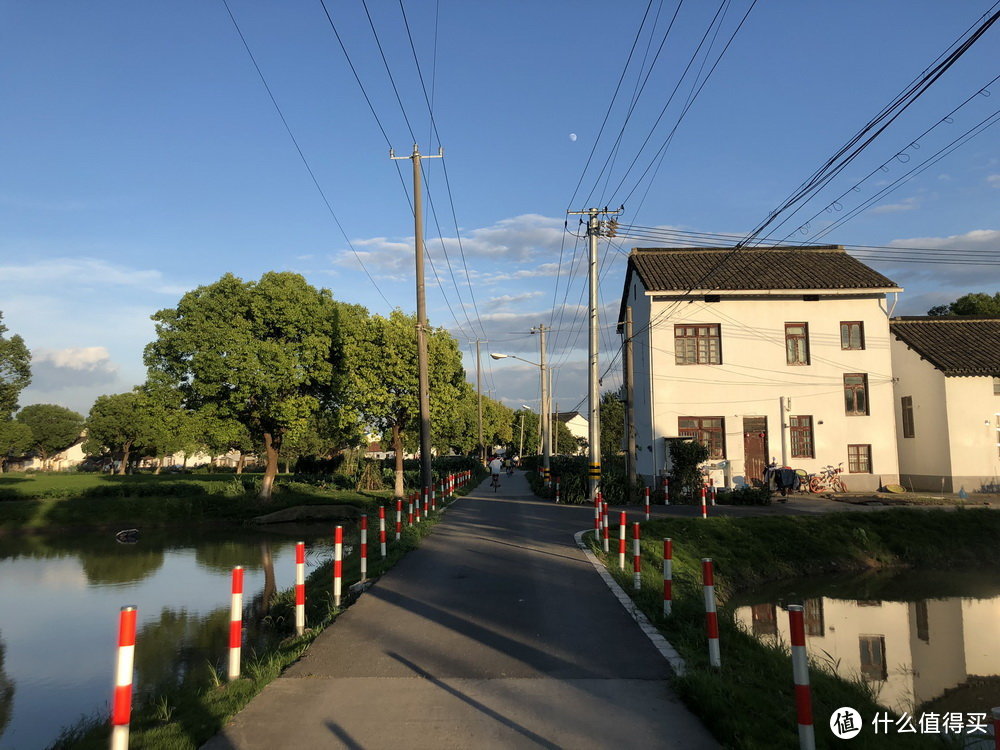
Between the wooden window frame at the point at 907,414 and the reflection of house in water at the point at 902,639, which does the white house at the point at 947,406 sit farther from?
the reflection of house in water at the point at 902,639

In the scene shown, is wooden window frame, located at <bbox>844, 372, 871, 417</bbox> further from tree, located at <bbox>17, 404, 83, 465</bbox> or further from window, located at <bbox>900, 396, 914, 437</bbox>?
tree, located at <bbox>17, 404, 83, 465</bbox>

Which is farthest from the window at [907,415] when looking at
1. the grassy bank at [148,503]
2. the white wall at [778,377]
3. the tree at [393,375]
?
the grassy bank at [148,503]

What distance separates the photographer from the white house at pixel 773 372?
30.0 metres

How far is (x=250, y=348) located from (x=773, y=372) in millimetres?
21466

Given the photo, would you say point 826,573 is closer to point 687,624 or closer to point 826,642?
point 826,642

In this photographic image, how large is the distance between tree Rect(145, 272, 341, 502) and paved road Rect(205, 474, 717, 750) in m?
18.3

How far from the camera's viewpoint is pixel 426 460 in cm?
2231

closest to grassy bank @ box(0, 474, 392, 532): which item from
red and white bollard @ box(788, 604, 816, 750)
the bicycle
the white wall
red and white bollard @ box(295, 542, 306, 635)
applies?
the white wall

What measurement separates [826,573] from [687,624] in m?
9.87

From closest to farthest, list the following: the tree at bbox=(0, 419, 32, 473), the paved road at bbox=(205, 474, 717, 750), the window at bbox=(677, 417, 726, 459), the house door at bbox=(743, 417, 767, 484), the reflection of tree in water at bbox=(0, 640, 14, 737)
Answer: the paved road at bbox=(205, 474, 717, 750) → the reflection of tree in water at bbox=(0, 640, 14, 737) → the house door at bbox=(743, 417, 767, 484) → the window at bbox=(677, 417, 726, 459) → the tree at bbox=(0, 419, 32, 473)

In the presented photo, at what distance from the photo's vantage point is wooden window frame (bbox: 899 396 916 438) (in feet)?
101

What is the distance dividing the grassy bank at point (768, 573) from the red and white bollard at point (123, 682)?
381 cm

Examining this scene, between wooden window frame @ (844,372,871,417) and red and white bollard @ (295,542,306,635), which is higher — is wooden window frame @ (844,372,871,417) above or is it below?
above

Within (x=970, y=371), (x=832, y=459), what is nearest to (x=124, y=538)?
(x=832, y=459)
